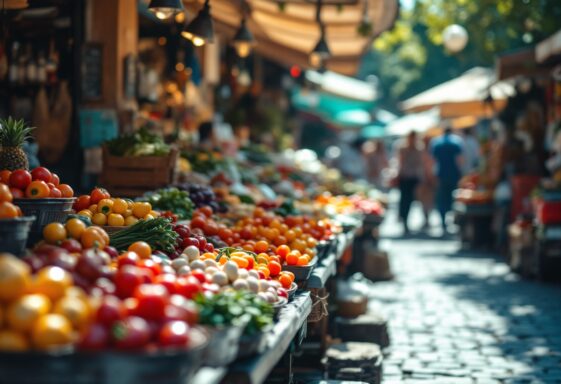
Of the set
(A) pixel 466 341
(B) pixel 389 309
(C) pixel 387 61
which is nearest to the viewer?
(A) pixel 466 341

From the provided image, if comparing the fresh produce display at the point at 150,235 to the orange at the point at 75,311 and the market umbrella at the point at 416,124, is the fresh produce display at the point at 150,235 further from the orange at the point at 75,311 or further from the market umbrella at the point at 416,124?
the market umbrella at the point at 416,124

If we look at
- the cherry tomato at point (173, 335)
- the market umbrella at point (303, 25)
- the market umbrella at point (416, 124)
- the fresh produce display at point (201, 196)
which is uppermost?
the market umbrella at point (303, 25)

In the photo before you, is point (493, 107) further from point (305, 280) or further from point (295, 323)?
point (295, 323)

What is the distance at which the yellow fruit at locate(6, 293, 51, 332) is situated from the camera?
2.65m

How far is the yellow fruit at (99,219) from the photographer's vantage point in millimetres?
5035

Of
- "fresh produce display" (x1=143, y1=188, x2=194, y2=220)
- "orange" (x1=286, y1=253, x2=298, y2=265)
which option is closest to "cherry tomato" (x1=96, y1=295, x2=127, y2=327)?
"orange" (x1=286, y1=253, x2=298, y2=265)

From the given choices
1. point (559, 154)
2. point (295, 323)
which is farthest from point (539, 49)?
point (295, 323)

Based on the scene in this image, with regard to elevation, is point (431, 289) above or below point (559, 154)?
A: below

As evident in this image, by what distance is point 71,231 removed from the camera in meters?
3.99

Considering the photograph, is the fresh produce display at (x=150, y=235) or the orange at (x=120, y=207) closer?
the fresh produce display at (x=150, y=235)

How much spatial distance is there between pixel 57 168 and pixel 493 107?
33.9 feet

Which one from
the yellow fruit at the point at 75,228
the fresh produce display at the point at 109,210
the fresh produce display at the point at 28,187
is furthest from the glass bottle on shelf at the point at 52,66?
the yellow fruit at the point at 75,228

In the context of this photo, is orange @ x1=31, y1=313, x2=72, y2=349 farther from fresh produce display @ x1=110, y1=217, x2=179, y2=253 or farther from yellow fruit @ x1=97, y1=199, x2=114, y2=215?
yellow fruit @ x1=97, y1=199, x2=114, y2=215

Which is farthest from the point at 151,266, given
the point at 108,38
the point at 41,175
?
the point at 108,38
